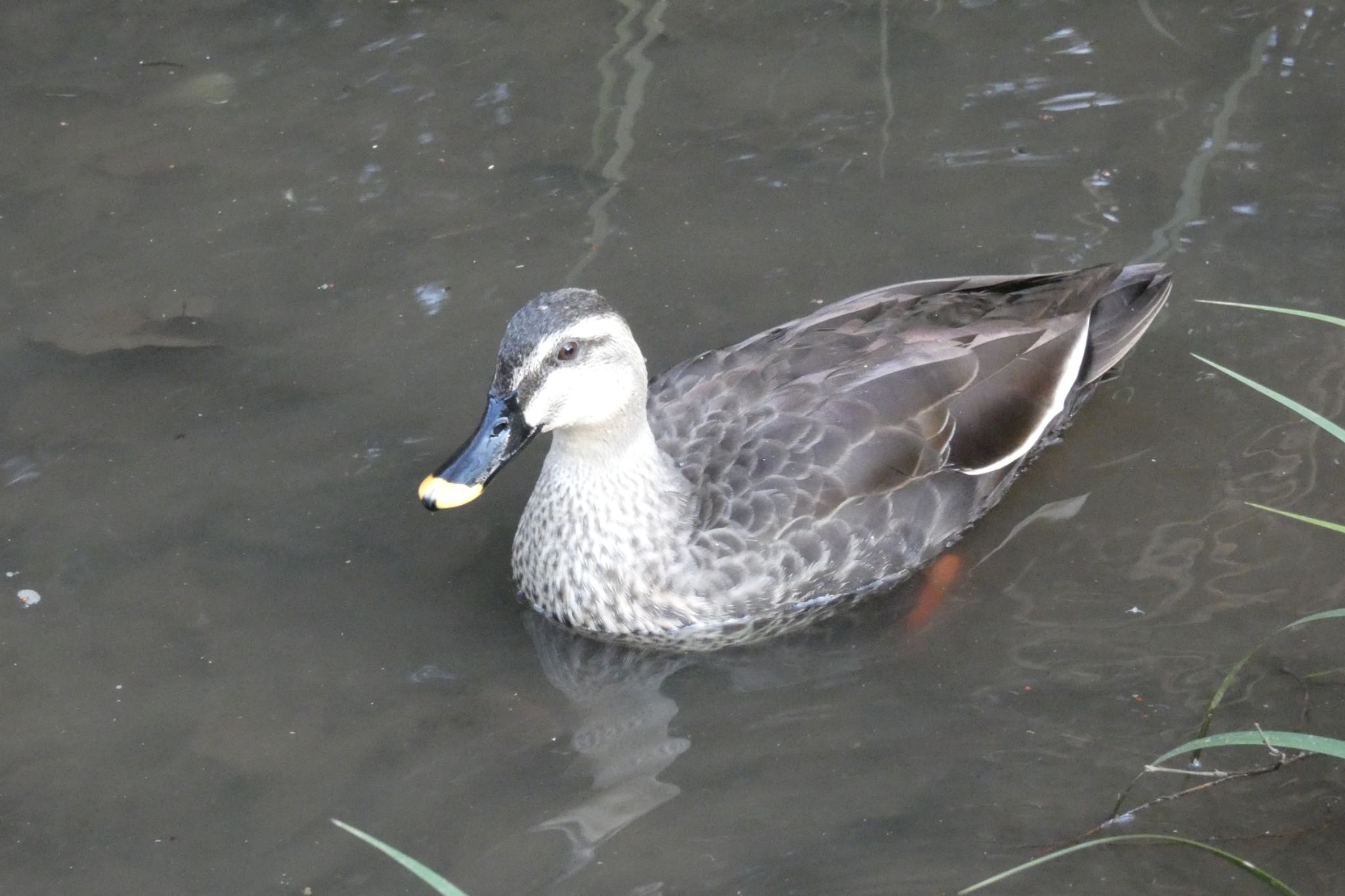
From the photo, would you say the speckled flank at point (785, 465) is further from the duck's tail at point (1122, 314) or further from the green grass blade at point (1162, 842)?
the green grass blade at point (1162, 842)

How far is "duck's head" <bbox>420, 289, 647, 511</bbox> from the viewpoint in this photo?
4.41 m

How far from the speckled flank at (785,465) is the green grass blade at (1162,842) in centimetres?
124

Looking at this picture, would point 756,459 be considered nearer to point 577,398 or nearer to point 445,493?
point 577,398

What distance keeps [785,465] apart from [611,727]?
96 centimetres

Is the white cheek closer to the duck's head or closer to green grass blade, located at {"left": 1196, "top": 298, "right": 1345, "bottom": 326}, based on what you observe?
the duck's head

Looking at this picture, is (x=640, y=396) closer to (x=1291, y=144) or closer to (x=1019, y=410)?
(x=1019, y=410)

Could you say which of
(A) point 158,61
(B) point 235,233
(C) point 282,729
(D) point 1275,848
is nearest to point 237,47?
(A) point 158,61

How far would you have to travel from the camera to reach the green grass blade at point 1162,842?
11.1 feet

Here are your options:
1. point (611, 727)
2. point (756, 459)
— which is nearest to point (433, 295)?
point (756, 459)

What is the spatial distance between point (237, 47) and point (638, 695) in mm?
4245

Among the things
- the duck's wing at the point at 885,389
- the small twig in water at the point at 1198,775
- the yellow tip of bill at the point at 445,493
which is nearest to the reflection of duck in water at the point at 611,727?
the duck's wing at the point at 885,389

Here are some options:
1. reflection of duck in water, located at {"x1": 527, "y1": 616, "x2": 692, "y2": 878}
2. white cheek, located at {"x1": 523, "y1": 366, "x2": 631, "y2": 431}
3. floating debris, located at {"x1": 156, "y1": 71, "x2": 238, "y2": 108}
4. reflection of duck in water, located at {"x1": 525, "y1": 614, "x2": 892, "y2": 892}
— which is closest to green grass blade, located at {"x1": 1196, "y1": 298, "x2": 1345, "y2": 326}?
reflection of duck in water, located at {"x1": 525, "y1": 614, "x2": 892, "y2": 892}

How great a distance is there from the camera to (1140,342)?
5.91m

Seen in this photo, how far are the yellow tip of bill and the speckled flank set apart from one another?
444mm
